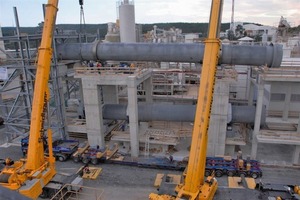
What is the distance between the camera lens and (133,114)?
23.5 metres

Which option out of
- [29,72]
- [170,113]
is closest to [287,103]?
[170,113]

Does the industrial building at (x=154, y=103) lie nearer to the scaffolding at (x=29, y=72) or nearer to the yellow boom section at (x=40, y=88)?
the scaffolding at (x=29, y=72)

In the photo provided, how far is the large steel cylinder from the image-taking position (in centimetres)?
2117

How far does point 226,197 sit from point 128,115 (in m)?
11.4

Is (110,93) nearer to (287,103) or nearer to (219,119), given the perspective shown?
(219,119)

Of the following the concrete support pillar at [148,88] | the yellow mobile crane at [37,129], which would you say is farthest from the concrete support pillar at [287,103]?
the yellow mobile crane at [37,129]

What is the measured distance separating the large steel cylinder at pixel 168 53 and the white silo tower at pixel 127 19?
14.8 meters

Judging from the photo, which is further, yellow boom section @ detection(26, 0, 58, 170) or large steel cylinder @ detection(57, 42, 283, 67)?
large steel cylinder @ detection(57, 42, 283, 67)

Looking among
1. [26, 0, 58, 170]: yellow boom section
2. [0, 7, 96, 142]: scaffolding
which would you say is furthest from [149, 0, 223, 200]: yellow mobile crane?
[0, 7, 96, 142]: scaffolding

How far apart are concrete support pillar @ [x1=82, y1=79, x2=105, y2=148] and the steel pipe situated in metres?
1.35

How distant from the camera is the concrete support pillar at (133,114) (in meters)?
22.7

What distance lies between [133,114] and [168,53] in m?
6.13

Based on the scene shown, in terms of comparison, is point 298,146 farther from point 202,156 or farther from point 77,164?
point 77,164

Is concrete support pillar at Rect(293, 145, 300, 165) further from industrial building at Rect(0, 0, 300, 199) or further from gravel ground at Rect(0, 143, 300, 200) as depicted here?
gravel ground at Rect(0, 143, 300, 200)
